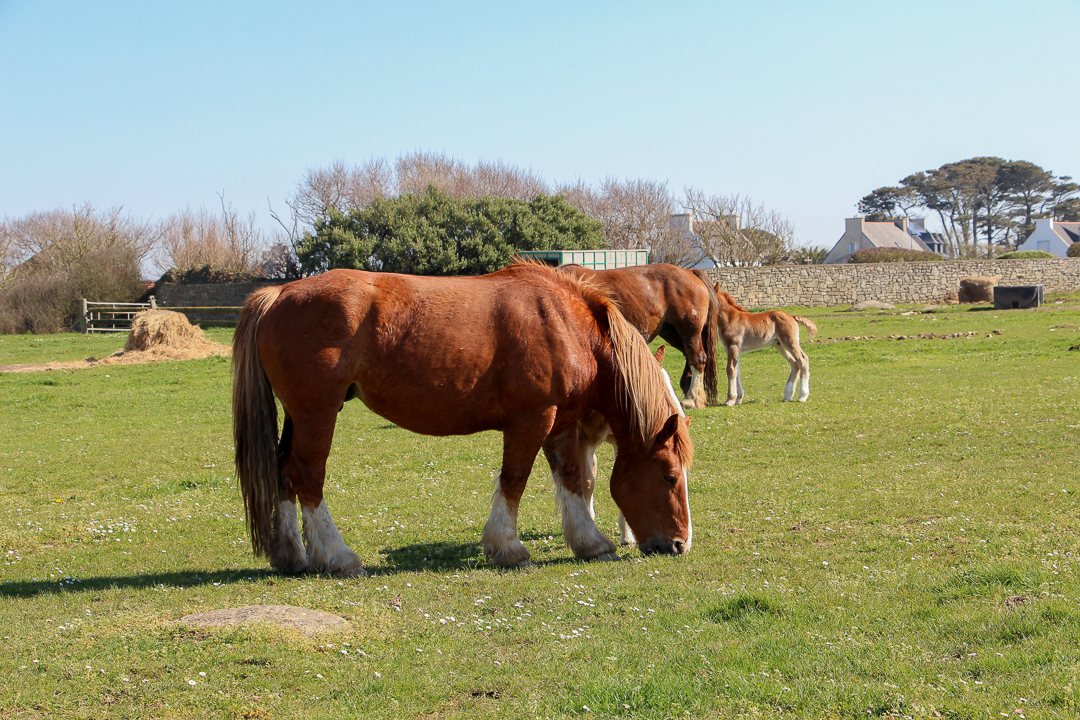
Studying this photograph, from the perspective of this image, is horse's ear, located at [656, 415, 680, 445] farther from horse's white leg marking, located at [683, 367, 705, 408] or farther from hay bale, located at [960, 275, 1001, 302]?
hay bale, located at [960, 275, 1001, 302]

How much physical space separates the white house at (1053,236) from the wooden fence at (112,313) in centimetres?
6934

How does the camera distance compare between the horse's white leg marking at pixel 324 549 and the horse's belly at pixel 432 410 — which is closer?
the horse's white leg marking at pixel 324 549

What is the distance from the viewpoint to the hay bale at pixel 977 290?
37656mm

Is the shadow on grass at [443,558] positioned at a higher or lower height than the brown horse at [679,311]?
lower

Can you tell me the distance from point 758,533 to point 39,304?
43.9 metres

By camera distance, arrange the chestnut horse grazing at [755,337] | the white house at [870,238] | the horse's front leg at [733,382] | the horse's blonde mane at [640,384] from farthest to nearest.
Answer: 1. the white house at [870,238]
2. the chestnut horse grazing at [755,337]
3. the horse's front leg at [733,382]
4. the horse's blonde mane at [640,384]

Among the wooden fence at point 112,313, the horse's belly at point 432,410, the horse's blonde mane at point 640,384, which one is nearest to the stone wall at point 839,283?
the wooden fence at point 112,313

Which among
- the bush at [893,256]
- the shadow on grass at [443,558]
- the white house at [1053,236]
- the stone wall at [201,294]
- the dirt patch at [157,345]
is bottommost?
the shadow on grass at [443,558]

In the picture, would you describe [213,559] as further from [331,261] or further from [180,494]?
[331,261]

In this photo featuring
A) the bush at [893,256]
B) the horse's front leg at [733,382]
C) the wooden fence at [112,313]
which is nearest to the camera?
the horse's front leg at [733,382]

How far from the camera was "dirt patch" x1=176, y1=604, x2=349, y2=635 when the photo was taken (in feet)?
14.2

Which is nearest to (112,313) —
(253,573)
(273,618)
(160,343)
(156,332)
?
(156,332)

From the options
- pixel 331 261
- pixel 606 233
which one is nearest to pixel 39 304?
pixel 331 261

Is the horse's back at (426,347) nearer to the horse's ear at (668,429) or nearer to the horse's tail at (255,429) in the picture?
the horse's tail at (255,429)
